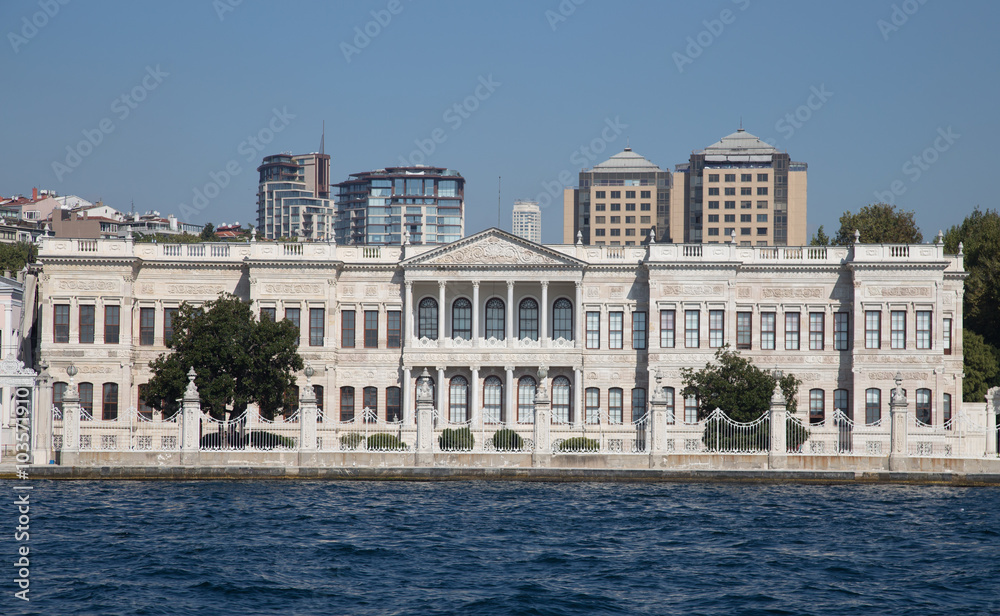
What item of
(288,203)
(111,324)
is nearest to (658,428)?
(111,324)

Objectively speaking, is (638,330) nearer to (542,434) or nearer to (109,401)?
(542,434)

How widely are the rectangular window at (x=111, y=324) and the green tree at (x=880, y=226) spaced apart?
34819 millimetres

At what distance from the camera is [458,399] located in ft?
156

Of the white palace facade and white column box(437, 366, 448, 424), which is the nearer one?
the white palace facade

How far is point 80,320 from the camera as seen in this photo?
46219 mm

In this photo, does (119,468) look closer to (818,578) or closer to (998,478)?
(818,578)

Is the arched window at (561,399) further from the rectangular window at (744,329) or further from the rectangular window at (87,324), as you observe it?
the rectangular window at (87,324)

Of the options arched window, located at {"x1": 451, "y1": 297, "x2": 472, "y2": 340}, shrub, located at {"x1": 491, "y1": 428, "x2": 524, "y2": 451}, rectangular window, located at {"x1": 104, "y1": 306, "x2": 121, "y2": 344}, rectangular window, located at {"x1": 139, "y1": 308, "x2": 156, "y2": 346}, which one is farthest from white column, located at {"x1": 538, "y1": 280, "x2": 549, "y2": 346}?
rectangular window, located at {"x1": 104, "y1": 306, "x2": 121, "y2": 344}

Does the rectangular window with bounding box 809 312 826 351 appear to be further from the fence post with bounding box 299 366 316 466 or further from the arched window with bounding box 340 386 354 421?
the fence post with bounding box 299 366 316 466

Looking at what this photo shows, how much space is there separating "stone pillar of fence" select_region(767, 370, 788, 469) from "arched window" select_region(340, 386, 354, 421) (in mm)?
18754

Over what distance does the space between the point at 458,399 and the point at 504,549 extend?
75.1ft

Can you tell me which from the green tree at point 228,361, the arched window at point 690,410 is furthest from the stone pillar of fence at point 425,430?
the arched window at point 690,410

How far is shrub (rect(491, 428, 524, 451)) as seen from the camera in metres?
36.0

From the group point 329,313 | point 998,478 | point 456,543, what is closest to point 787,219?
point 329,313
